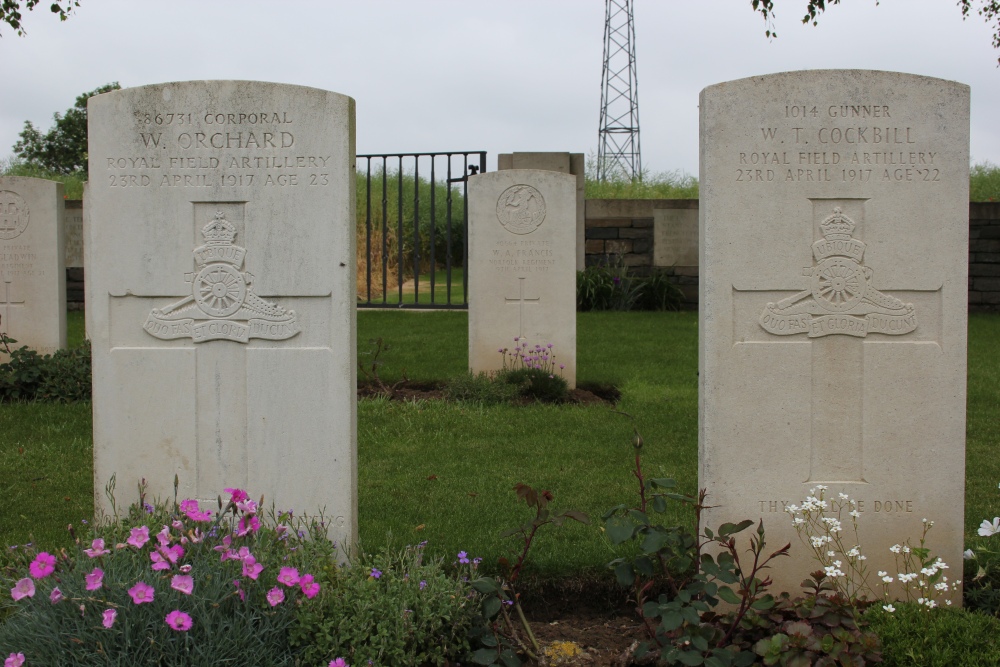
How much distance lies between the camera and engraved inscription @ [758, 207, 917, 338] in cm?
338

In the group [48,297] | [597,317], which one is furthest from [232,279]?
[597,317]

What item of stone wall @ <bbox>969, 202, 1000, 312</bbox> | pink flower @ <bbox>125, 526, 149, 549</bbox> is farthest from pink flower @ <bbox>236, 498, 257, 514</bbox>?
stone wall @ <bbox>969, 202, 1000, 312</bbox>

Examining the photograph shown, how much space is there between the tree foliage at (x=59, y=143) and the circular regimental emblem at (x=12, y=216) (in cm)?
2371

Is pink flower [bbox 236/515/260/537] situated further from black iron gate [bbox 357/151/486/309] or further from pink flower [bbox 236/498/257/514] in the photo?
black iron gate [bbox 357/151/486/309]

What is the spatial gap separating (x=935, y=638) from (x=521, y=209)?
18.3 feet

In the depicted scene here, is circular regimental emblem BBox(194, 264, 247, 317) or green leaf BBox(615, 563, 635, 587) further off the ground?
circular regimental emblem BBox(194, 264, 247, 317)

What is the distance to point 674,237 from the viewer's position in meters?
14.9

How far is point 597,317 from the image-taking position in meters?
13.4

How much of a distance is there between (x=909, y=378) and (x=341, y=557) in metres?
2.18

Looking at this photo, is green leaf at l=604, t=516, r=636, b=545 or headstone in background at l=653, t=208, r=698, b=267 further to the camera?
headstone in background at l=653, t=208, r=698, b=267

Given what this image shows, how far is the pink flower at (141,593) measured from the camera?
256 centimetres

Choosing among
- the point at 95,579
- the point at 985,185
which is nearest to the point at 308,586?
the point at 95,579

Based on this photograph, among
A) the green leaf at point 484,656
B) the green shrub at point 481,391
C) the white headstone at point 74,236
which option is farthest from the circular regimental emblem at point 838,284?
the white headstone at point 74,236

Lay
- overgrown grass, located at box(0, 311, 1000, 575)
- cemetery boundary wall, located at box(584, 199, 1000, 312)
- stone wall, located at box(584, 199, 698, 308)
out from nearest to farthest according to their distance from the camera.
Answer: overgrown grass, located at box(0, 311, 1000, 575), cemetery boundary wall, located at box(584, 199, 1000, 312), stone wall, located at box(584, 199, 698, 308)
